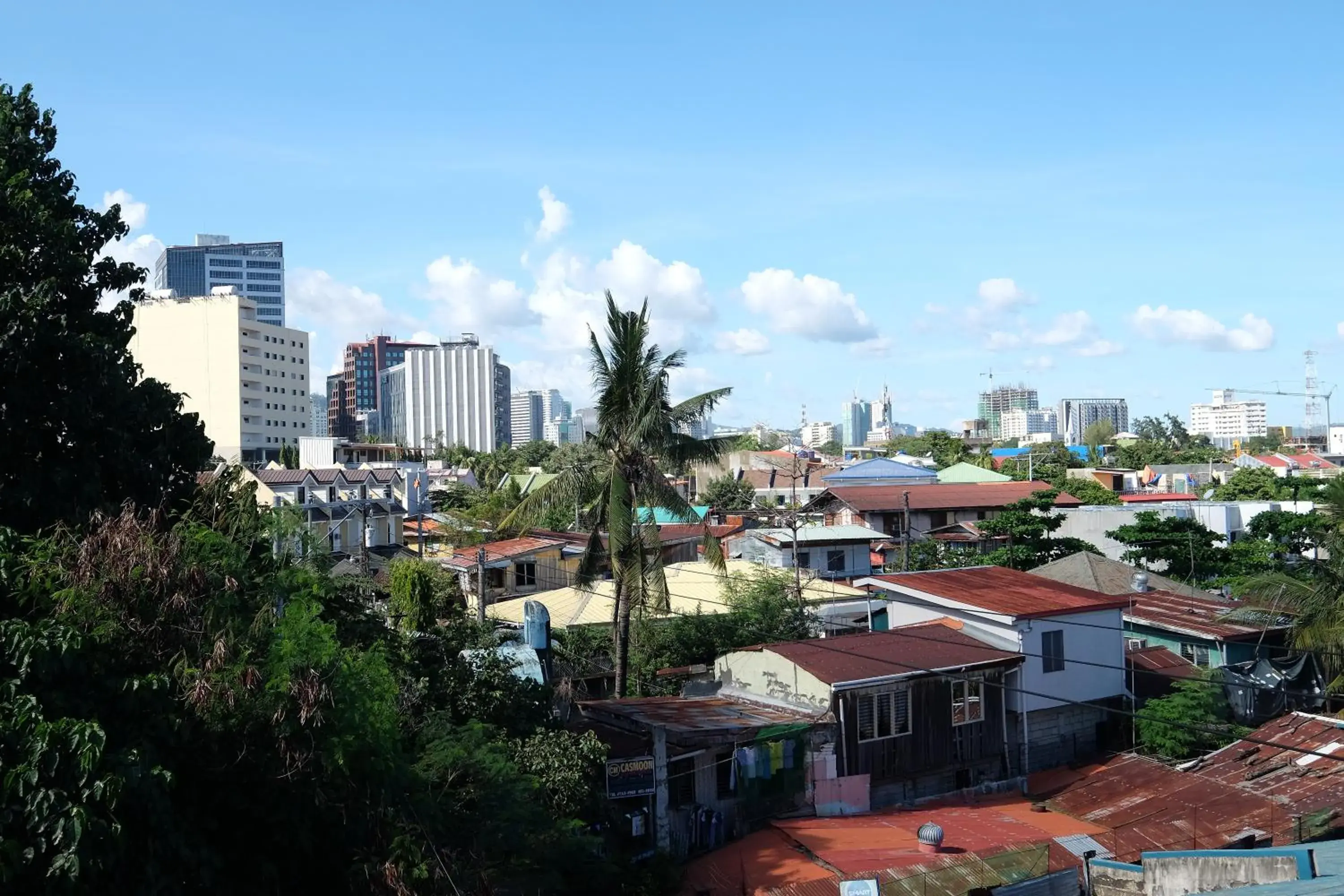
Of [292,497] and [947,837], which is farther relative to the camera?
[292,497]

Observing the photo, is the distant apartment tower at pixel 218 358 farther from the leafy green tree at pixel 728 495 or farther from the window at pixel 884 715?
the window at pixel 884 715

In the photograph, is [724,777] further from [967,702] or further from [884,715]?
[967,702]

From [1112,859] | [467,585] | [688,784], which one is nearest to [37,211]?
[688,784]

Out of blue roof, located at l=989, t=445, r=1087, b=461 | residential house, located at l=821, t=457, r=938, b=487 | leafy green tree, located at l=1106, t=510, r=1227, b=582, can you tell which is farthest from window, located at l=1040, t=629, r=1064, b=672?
blue roof, located at l=989, t=445, r=1087, b=461

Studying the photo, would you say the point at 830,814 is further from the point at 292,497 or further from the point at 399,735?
the point at 292,497

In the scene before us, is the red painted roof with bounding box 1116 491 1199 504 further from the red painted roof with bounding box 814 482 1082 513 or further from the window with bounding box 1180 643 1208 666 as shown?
the window with bounding box 1180 643 1208 666

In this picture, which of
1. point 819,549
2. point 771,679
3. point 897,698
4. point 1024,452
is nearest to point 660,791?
point 771,679

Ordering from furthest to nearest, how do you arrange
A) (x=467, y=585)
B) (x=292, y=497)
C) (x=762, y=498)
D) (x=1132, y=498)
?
1. (x=762, y=498)
2. (x=1132, y=498)
3. (x=292, y=497)
4. (x=467, y=585)
